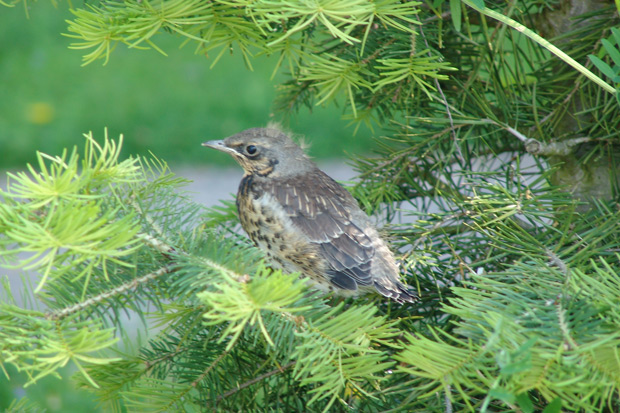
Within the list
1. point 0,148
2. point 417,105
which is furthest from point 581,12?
point 0,148

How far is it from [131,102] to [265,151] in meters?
6.41

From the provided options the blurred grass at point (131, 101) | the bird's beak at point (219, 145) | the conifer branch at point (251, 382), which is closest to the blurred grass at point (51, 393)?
the bird's beak at point (219, 145)

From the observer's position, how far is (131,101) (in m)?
8.58

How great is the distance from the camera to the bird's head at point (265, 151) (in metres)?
2.65

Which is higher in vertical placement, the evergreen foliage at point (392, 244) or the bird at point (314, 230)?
the evergreen foliage at point (392, 244)

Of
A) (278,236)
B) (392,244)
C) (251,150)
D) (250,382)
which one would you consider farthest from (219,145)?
(250,382)

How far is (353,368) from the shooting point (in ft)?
4.48

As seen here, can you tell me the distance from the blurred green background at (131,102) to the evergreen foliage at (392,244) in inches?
202

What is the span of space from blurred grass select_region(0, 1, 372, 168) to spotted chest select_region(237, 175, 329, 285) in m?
4.72

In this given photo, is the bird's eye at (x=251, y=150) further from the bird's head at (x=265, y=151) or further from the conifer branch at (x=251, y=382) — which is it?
the conifer branch at (x=251, y=382)

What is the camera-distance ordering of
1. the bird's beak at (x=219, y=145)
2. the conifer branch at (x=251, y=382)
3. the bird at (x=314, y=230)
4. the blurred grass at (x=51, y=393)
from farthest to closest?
the blurred grass at (x=51, y=393), the bird's beak at (x=219, y=145), the bird at (x=314, y=230), the conifer branch at (x=251, y=382)

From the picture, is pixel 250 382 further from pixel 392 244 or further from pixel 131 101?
pixel 131 101

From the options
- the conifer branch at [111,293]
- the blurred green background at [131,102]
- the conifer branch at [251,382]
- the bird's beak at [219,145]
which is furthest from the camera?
the blurred green background at [131,102]

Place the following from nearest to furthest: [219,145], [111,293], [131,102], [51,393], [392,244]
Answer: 1. [111,293]
2. [392,244]
3. [219,145]
4. [51,393]
5. [131,102]
